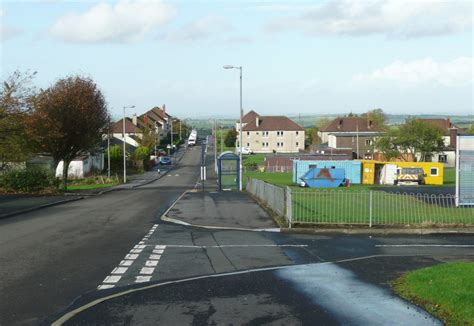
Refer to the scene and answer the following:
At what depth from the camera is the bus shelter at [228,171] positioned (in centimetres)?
4388

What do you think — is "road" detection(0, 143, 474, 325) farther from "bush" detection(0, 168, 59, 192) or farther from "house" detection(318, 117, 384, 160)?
"house" detection(318, 117, 384, 160)

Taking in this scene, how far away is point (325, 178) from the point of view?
173 feet

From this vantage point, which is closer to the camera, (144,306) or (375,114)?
(144,306)

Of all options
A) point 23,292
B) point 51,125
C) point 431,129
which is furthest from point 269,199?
point 431,129

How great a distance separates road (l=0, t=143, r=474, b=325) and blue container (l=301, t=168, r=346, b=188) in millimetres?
34017

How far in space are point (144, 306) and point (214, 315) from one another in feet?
3.89

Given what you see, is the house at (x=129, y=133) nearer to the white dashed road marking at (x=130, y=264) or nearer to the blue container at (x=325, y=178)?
the blue container at (x=325, y=178)

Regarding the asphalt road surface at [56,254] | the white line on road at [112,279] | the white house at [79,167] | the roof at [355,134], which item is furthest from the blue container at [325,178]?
the roof at [355,134]

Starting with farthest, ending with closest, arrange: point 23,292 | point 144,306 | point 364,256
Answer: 1. point 364,256
2. point 23,292
3. point 144,306

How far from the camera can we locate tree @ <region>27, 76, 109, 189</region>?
44.1 m

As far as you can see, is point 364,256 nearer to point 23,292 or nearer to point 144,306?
point 144,306

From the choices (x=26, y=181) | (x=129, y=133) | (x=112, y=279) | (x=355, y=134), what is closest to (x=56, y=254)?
(x=112, y=279)

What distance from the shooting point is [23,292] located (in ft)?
32.2

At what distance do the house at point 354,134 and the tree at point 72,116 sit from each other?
65.1 metres
